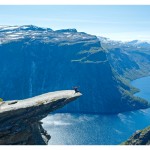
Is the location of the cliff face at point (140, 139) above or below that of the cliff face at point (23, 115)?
below

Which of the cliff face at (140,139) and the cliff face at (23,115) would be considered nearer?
the cliff face at (23,115)

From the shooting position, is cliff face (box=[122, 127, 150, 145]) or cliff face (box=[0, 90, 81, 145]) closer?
cliff face (box=[0, 90, 81, 145])

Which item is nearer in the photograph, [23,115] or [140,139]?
[23,115]

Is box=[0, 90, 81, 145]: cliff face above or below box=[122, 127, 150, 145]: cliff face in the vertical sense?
above
